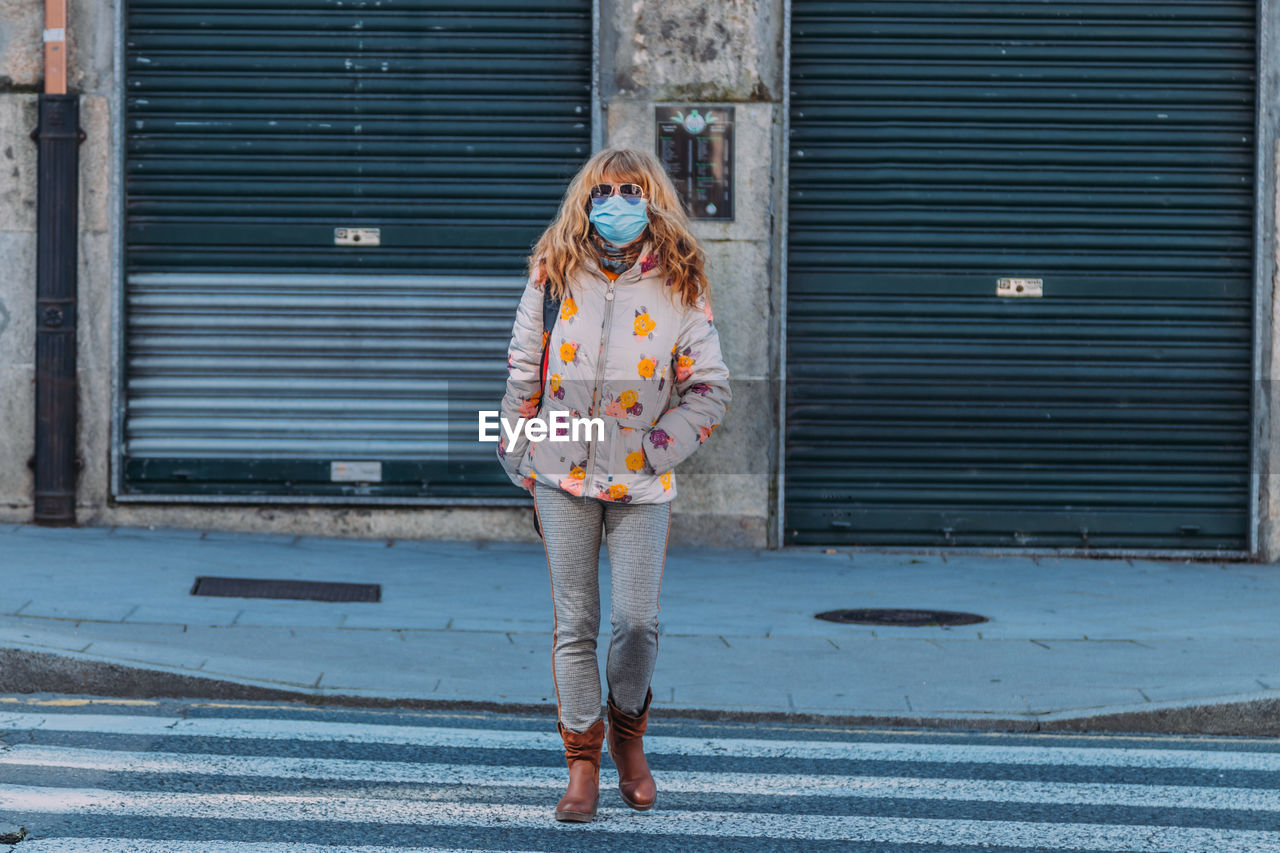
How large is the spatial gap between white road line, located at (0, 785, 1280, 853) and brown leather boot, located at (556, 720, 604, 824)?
5 cm

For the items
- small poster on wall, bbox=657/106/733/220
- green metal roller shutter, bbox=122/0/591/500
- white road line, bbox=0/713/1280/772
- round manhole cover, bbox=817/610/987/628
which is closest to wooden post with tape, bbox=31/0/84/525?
green metal roller shutter, bbox=122/0/591/500

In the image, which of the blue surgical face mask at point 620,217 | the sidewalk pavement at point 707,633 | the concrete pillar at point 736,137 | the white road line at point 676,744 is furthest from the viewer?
the concrete pillar at point 736,137

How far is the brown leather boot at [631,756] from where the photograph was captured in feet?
17.2

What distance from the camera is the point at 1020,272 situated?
11.8 m

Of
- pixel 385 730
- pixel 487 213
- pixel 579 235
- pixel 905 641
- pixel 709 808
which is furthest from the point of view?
pixel 487 213

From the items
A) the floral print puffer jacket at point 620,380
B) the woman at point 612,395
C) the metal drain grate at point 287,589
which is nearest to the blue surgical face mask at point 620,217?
the woman at point 612,395

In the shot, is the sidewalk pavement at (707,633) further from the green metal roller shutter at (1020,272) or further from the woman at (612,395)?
the woman at (612,395)

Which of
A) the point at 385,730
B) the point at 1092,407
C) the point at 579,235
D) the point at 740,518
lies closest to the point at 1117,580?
the point at 1092,407

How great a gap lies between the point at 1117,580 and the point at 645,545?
6.63 m

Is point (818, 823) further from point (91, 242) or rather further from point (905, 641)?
point (91, 242)

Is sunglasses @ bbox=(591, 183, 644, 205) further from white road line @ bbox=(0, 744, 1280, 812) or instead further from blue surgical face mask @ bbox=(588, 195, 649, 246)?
white road line @ bbox=(0, 744, 1280, 812)

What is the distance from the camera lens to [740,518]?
11.8 meters

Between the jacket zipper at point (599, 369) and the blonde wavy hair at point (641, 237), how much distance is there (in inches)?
5.4

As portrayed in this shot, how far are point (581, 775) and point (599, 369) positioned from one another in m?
1.23
